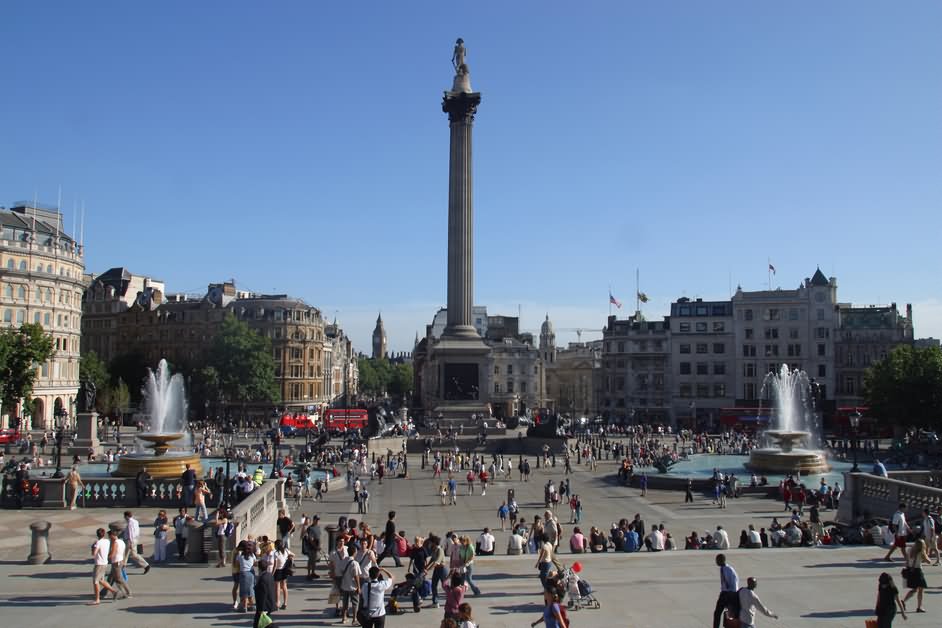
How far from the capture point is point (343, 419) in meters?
73.6

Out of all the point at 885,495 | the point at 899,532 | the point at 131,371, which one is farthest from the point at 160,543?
the point at 131,371

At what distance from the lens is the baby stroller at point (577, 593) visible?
15.5 m

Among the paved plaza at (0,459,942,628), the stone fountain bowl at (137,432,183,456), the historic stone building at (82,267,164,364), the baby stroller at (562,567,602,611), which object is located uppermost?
the historic stone building at (82,267,164,364)

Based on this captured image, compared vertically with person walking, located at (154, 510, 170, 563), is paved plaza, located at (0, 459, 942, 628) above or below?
below

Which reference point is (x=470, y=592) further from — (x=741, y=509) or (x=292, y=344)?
(x=292, y=344)

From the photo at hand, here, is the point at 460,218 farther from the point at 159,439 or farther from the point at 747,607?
the point at 747,607

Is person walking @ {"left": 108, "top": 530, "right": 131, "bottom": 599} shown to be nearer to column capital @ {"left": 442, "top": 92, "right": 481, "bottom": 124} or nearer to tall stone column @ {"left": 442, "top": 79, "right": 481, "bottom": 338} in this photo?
tall stone column @ {"left": 442, "top": 79, "right": 481, "bottom": 338}

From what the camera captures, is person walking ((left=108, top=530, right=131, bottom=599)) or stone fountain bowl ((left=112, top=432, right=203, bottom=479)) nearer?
person walking ((left=108, top=530, right=131, bottom=599))

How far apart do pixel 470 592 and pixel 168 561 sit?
8.36m

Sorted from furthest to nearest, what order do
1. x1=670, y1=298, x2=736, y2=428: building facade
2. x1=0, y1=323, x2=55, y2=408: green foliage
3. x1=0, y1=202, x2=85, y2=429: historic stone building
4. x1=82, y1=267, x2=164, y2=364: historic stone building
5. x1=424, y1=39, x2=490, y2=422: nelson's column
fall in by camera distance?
1. x1=82, y1=267, x2=164, y2=364: historic stone building
2. x1=670, y1=298, x2=736, y2=428: building facade
3. x1=424, y1=39, x2=490, y2=422: nelson's column
4. x1=0, y1=202, x2=85, y2=429: historic stone building
5. x1=0, y1=323, x2=55, y2=408: green foliage

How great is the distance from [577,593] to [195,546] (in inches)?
389

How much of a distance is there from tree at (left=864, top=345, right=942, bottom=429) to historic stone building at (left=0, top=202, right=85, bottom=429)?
7027cm

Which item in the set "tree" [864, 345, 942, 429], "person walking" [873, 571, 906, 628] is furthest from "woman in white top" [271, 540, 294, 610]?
"tree" [864, 345, 942, 429]

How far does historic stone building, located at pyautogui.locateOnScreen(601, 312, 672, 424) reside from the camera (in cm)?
9869
